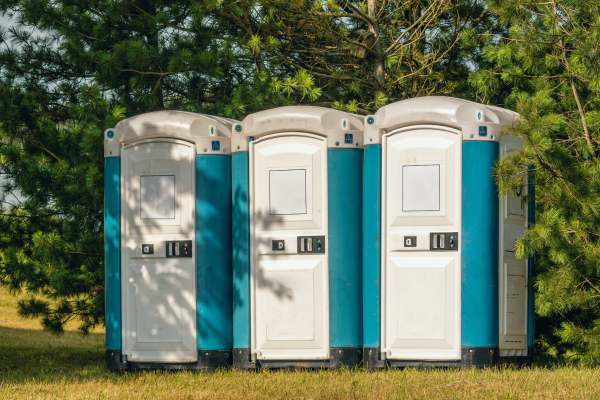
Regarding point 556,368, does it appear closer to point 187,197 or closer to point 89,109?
point 187,197

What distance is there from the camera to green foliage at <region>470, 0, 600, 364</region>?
34.8ft

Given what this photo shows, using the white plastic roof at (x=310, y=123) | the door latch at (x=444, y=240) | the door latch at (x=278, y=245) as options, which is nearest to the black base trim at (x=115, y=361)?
the door latch at (x=278, y=245)

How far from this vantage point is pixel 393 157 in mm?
10711

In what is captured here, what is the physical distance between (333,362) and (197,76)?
555 centimetres

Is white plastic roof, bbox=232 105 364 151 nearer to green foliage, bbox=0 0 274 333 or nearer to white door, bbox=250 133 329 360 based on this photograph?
white door, bbox=250 133 329 360

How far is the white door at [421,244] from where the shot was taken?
34.5 feet

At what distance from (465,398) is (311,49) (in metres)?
7.94

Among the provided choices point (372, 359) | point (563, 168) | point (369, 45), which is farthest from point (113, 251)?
point (369, 45)

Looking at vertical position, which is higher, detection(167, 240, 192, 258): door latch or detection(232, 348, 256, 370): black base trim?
detection(167, 240, 192, 258): door latch

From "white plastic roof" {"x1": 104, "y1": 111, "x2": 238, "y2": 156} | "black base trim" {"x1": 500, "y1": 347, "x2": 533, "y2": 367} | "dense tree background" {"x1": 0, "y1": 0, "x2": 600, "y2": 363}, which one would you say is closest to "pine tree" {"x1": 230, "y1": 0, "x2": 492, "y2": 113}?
"dense tree background" {"x1": 0, "y1": 0, "x2": 600, "y2": 363}

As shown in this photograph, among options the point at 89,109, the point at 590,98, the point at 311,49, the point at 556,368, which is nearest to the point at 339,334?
the point at 556,368

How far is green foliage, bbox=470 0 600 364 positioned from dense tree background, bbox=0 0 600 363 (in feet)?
0.11

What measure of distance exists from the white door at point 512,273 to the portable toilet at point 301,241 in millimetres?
1244

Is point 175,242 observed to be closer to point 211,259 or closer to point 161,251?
point 161,251
